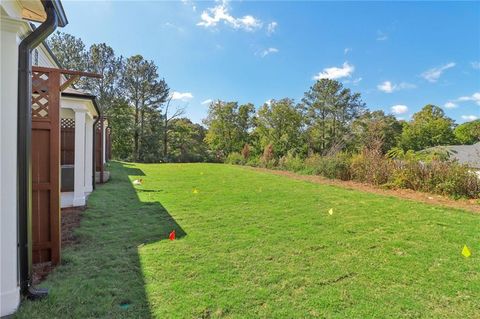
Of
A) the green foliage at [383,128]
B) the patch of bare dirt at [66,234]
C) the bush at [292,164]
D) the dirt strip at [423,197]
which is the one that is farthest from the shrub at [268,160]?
the patch of bare dirt at [66,234]

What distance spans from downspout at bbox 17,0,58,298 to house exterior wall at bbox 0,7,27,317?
72 millimetres

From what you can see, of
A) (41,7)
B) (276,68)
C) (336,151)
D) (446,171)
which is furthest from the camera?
(276,68)

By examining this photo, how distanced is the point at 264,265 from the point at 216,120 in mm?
26823

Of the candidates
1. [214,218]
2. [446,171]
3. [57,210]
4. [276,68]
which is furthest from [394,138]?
[57,210]

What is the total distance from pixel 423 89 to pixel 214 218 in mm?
27414

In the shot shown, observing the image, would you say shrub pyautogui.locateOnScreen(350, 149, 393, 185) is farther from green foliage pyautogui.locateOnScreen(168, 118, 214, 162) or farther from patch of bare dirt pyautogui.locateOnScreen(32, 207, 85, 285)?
green foliage pyautogui.locateOnScreen(168, 118, 214, 162)

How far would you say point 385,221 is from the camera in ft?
17.0

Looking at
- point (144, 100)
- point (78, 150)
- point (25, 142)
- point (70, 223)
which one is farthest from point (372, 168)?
point (144, 100)

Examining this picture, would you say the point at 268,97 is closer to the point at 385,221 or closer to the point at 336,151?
the point at 336,151

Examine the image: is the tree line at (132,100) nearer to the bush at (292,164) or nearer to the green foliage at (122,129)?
the green foliage at (122,129)

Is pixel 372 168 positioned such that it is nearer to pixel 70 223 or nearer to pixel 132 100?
pixel 70 223

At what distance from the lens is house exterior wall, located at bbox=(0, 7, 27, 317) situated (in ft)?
6.46

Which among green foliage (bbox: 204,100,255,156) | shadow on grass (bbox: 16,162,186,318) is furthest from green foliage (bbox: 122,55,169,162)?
shadow on grass (bbox: 16,162,186,318)

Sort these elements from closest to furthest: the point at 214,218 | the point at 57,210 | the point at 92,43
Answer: the point at 57,210 < the point at 214,218 < the point at 92,43
